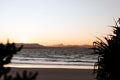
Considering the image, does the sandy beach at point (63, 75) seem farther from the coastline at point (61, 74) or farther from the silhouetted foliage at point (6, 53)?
the silhouetted foliage at point (6, 53)

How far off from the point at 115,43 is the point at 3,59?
5.28m

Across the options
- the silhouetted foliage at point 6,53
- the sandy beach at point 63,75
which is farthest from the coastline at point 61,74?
the silhouetted foliage at point 6,53

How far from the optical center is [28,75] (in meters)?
3.46

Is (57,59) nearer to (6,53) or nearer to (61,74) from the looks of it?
(61,74)

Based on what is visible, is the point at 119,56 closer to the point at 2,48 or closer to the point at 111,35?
the point at 111,35

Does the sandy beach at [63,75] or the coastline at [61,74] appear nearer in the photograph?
the sandy beach at [63,75]

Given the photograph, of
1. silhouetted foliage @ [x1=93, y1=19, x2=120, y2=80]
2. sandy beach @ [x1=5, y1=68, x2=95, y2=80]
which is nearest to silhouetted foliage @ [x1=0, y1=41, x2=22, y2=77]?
silhouetted foliage @ [x1=93, y1=19, x2=120, y2=80]

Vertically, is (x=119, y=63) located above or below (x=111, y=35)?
below

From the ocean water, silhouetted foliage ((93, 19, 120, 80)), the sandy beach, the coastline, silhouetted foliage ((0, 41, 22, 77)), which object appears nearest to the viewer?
silhouetted foliage ((0, 41, 22, 77))

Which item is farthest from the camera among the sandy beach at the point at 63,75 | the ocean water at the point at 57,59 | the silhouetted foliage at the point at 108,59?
the ocean water at the point at 57,59

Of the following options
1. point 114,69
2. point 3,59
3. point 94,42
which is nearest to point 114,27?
point 94,42

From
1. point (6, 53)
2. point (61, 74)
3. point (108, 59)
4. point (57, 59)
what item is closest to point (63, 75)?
point (61, 74)

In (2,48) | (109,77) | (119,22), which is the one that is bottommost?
(109,77)

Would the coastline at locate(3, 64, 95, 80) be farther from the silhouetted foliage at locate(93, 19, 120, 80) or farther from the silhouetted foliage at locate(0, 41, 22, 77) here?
the silhouetted foliage at locate(0, 41, 22, 77)
